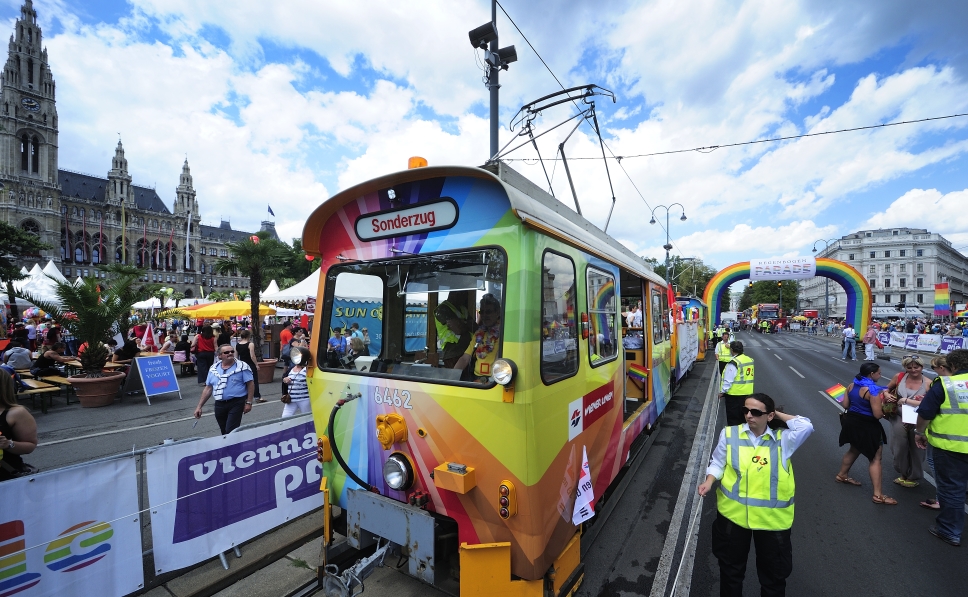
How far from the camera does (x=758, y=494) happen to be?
9.17 feet

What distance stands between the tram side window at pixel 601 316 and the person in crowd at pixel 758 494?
3.76 ft

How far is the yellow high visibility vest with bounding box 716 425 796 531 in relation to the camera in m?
2.75

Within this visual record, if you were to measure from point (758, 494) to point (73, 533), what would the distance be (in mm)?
4970

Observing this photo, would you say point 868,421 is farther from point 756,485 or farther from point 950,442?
point 756,485

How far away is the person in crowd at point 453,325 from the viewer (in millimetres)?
3250

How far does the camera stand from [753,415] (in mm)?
2848

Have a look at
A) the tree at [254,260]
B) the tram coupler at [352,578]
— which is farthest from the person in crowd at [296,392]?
the tree at [254,260]

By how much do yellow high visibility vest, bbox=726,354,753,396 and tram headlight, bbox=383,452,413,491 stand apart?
554 cm

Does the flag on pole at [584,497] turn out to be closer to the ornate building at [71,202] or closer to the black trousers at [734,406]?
the black trousers at [734,406]

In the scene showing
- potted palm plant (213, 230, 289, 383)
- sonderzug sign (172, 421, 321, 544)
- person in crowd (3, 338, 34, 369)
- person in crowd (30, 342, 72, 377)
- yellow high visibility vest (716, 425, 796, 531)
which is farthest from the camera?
potted palm plant (213, 230, 289, 383)

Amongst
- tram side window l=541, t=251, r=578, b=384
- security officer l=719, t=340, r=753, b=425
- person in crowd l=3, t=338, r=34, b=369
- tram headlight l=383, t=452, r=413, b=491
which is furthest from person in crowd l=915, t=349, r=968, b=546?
person in crowd l=3, t=338, r=34, b=369

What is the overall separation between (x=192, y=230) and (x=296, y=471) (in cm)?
12209

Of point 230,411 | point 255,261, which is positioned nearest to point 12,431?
point 230,411

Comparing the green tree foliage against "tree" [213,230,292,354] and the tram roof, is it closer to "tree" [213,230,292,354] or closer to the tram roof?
"tree" [213,230,292,354]
